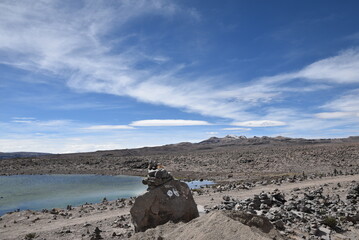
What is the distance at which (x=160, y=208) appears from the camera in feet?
35.8

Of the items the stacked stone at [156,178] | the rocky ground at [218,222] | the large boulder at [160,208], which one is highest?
the stacked stone at [156,178]

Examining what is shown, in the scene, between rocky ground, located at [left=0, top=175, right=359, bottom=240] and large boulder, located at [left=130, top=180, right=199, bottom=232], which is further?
large boulder, located at [left=130, top=180, right=199, bottom=232]

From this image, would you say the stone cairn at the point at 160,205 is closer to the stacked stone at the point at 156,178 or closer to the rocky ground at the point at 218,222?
the stacked stone at the point at 156,178

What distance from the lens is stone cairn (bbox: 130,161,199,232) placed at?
10.8 metres

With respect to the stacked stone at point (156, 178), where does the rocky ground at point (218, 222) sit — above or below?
below

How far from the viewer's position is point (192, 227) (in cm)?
855

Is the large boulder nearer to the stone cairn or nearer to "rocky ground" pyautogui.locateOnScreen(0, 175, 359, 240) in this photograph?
the stone cairn

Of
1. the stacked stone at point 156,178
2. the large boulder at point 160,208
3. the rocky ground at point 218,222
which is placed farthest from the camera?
the stacked stone at point 156,178

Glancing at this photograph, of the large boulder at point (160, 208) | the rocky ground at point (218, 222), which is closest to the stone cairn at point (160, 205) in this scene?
the large boulder at point (160, 208)

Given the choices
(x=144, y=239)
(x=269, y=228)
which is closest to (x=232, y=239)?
(x=269, y=228)

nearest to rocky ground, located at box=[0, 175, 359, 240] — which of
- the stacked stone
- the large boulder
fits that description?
the large boulder

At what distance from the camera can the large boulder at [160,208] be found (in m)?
10.8

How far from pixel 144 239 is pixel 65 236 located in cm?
592

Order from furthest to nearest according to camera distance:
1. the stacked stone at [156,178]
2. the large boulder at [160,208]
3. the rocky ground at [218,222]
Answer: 1. the stacked stone at [156,178]
2. the large boulder at [160,208]
3. the rocky ground at [218,222]
